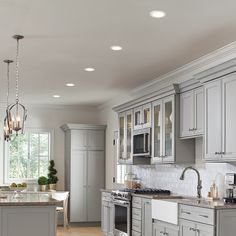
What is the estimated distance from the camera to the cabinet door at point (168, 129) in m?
7.09

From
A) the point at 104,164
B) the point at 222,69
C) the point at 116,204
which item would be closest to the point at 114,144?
the point at 104,164

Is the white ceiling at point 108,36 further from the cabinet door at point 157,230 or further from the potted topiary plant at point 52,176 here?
the potted topiary plant at point 52,176

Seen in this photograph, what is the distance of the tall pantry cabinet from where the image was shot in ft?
36.4

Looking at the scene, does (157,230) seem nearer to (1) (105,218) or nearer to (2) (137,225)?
(2) (137,225)

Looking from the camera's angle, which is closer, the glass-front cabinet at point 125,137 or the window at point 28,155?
the glass-front cabinet at point 125,137

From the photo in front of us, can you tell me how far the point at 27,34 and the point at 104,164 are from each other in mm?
6303

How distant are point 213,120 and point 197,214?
1.09 metres

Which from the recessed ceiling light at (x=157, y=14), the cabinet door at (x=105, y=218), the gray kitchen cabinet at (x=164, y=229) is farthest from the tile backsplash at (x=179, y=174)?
the recessed ceiling light at (x=157, y=14)

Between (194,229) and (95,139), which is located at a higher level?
(95,139)

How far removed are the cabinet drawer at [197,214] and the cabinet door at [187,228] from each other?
2.3 inches

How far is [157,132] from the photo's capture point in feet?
25.3

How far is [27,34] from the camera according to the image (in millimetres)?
5445

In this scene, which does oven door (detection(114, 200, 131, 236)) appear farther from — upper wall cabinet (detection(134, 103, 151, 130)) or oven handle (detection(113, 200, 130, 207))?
upper wall cabinet (detection(134, 103, 151, 130))

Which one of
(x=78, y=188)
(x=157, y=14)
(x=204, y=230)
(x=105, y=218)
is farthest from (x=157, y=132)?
(x=78, y=188)
